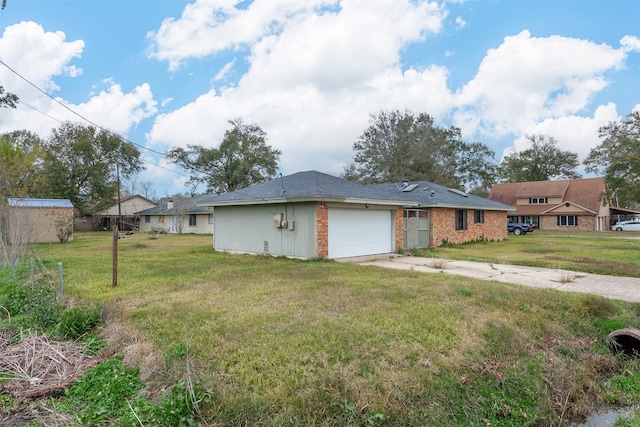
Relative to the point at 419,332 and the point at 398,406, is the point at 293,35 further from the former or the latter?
the point at 398,406

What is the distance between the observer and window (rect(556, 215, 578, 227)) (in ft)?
112

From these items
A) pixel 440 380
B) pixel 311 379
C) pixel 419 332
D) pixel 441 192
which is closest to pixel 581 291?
pixel 419 332

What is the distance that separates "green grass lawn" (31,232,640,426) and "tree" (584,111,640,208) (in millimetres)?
30962

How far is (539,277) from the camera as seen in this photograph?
8.70 metres

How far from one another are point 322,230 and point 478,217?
12.3 m

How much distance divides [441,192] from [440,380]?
1758 cm

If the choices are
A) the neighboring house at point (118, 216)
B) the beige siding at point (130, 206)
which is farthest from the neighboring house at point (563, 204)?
the neighboring house at point (118, 216)

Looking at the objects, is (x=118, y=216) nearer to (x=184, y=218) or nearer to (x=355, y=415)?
(x=184, y=218)

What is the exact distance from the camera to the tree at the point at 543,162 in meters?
44.0

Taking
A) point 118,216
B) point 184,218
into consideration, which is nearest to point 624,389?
point 184,218

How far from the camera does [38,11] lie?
10.4 meters

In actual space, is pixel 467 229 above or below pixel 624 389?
above

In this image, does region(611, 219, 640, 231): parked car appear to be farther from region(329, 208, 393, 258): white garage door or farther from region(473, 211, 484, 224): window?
region(329, 208, 393, 258): white garage door

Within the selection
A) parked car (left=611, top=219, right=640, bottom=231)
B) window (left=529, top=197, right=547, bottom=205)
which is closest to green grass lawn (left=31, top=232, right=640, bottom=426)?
parked car (left=611, top=219, right=640, bottom=231)
